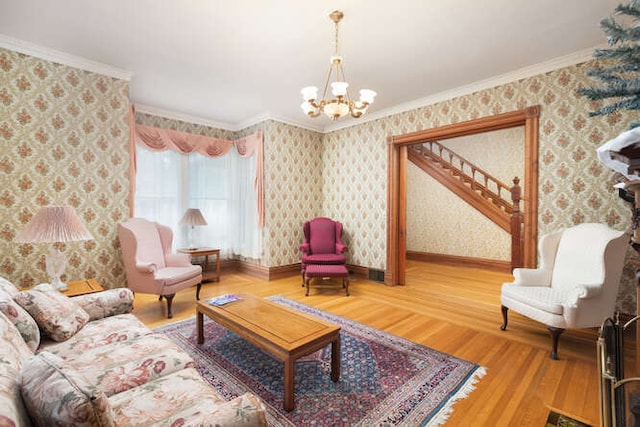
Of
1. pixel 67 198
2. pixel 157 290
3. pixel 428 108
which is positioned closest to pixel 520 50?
pixel 428 108

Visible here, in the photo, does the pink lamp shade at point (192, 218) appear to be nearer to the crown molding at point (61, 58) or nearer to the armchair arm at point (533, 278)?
the crown molding at point (61, 58)

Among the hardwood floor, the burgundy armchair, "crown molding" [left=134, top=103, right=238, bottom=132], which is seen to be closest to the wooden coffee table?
the hardwood floor

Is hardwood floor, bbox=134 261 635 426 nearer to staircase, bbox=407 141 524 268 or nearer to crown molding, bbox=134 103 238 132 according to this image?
staircase, bbox=407 141 524 268

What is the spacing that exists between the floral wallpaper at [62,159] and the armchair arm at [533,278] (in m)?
4.51

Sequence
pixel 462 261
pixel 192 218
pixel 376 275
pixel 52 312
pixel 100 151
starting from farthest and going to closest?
pixel 462 261 < pixel 376 275 < pixel 192 218 < pixel 100 151 < pixel 52 312

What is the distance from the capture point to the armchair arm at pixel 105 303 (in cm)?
214

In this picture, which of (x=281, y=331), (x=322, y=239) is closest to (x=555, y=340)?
(x=281, y=331)

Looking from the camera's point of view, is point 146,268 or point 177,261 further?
point 177,261

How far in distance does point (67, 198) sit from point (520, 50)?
5.06 metres

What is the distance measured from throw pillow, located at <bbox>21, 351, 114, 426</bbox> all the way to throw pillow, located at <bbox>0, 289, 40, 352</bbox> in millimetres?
888

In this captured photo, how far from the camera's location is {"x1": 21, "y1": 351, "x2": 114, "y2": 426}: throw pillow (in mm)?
773

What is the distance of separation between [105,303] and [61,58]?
2.78 metres

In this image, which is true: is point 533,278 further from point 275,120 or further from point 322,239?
point 275,120

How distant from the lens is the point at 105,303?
2.20 meters
